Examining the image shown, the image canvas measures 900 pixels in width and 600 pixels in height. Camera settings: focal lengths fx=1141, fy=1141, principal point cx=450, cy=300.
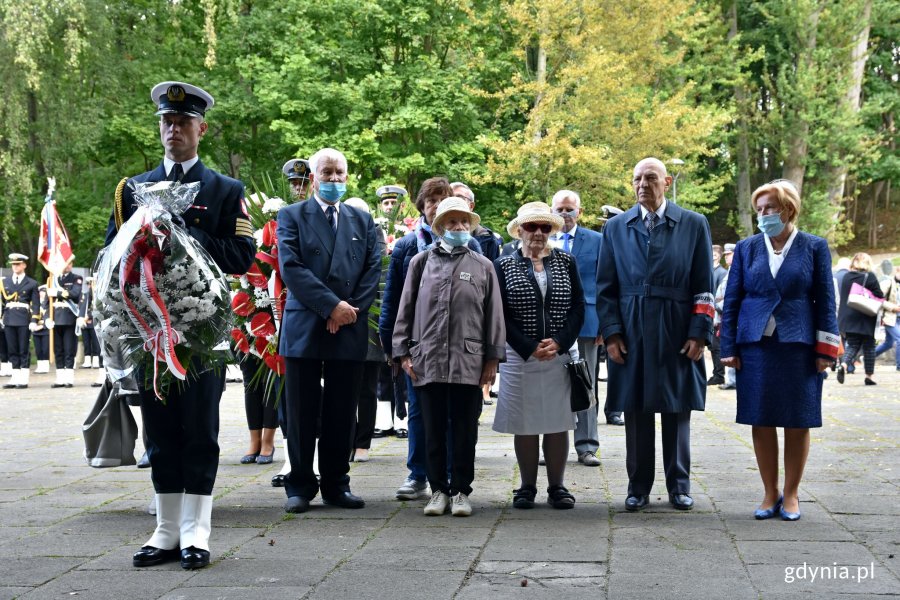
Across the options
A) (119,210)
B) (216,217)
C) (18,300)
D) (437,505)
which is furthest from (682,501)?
(18,300)

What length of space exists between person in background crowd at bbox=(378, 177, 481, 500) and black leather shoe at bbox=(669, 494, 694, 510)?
1691 mm

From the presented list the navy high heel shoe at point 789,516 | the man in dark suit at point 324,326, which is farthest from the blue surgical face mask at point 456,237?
the navy high heel shoe at point 789,516

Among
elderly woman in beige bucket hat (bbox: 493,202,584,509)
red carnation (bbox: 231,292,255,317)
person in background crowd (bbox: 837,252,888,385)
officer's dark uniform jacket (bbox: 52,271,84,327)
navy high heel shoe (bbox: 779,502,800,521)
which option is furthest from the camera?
officer's dark uniform jacket (bbox: 52,271,84,327)

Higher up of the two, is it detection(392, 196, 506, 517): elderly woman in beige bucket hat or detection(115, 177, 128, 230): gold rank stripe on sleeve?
detection(115, 177, 128, 230): gold rank stripe on sleeve

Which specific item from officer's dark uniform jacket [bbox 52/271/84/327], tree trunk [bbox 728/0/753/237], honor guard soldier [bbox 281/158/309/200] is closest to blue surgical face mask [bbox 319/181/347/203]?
honor guard soldier [bbox 281/158/309/200]

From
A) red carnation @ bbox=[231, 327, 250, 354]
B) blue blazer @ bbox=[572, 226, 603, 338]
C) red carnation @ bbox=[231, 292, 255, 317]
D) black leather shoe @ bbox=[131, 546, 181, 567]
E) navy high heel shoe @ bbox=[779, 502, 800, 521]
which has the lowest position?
navy high heel shoe @ bbox=[779, 502, 800, 521]

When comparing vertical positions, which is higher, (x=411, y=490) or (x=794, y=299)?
(x=794, y=299)

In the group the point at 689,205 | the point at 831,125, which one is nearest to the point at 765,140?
the point at 831,125

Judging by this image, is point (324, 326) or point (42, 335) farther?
point (42, 335)

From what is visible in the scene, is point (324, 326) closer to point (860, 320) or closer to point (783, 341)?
point (783, 341)

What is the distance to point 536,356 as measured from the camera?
24.0ft

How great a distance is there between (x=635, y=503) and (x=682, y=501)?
0.31 meters

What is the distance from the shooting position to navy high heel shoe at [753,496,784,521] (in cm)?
677

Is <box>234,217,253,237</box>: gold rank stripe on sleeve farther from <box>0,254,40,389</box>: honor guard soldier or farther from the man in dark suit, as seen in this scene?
<box>0,254,40,389</box>: honor guard soldier
